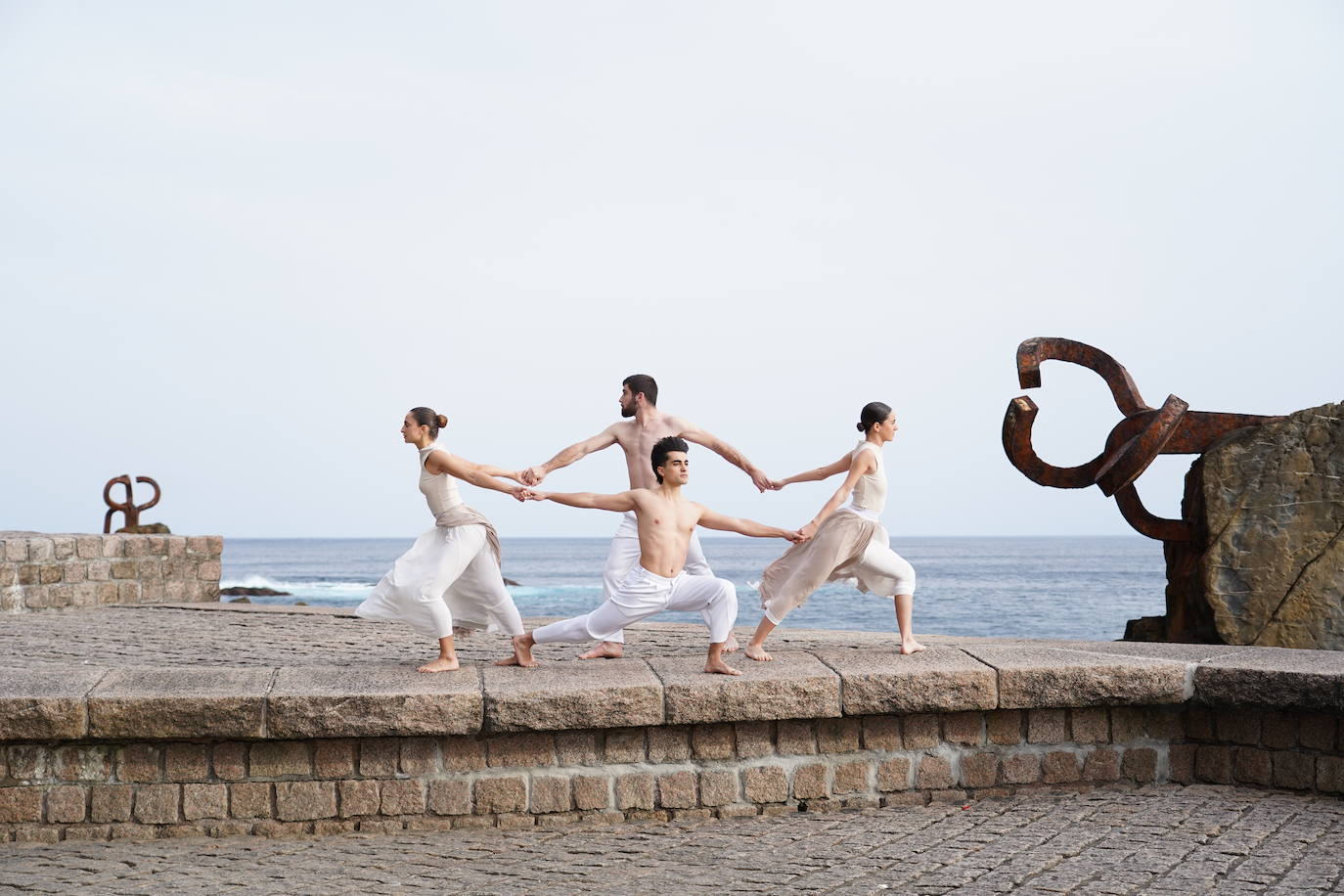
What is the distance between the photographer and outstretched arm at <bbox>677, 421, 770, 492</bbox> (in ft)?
24.2

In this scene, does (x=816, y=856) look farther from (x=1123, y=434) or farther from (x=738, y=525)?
(x=1123, y=434)

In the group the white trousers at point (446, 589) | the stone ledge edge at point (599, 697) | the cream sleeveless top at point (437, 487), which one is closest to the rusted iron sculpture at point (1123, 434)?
the stone ledge edge at point (599, 697)

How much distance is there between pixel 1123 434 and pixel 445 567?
446 cm

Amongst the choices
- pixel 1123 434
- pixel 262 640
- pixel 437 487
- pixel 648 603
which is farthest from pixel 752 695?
pixel 262 640

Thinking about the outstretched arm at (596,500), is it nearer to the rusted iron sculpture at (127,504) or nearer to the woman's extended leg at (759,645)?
the woman's extended leg at (759,645)

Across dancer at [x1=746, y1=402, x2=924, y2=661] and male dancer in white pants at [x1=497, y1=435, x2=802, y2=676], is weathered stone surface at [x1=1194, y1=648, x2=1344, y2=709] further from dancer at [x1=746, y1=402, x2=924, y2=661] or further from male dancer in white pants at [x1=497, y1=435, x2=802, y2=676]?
male dancer in white pants at [x1=497, y1=435, x2=802, y2=676]

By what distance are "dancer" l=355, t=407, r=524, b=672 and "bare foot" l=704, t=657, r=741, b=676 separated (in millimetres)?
1096

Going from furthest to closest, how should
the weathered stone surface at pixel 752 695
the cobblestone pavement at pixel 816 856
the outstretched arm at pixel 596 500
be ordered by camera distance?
the outstretched arm at pixel 596 500, the weathered stone surface at pixel 752 695, the cobblestone pavement at pixel 816 856

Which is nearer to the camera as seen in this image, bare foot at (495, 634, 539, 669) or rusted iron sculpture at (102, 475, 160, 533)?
bare foot at (495, 634, 539, 669)

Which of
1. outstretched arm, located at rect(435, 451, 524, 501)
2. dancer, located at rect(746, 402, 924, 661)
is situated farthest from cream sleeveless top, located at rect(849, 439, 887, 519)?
outstretched arm, located at rect(435, 451, 524, 501)

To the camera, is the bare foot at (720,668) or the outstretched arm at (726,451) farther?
the outstretched arm at (726,451)

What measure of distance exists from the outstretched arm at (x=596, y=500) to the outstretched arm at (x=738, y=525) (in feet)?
1.26

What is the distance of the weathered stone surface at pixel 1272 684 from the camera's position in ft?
17.5

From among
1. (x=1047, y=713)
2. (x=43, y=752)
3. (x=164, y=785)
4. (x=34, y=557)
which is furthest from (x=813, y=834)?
(x=34, y=557)
